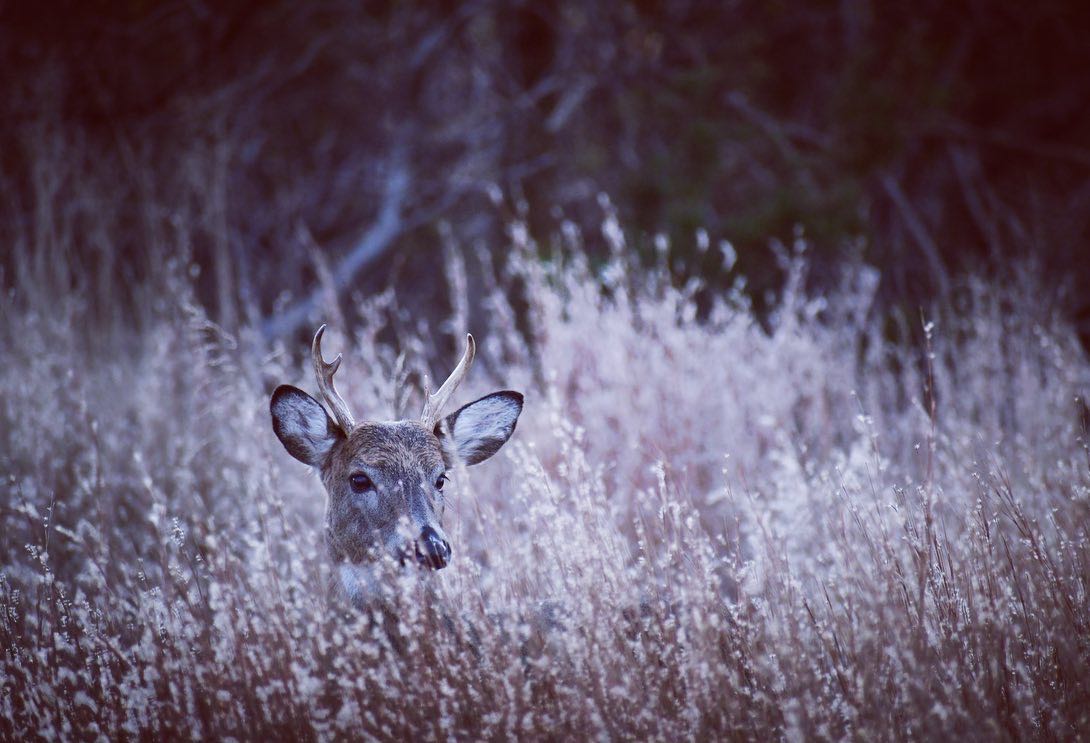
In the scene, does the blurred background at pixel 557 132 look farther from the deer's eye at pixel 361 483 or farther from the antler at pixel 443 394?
the deer's eye at pixel 361 483

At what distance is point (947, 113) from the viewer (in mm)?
10180

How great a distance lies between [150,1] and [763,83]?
21.2 ft

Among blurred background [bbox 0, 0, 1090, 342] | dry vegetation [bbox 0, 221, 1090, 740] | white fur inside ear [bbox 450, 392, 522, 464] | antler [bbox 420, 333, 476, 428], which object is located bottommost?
dry vegetation [bbox 0, 221, 1090, 740]

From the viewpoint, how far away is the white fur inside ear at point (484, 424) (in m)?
3.78

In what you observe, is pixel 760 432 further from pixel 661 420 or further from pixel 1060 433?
pixel 1060 433

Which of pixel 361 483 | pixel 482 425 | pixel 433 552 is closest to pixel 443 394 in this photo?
pixel 482 425

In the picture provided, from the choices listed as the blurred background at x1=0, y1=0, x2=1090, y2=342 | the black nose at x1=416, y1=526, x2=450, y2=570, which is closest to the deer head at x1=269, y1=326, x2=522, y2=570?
the black nose at x1=416, y1=526, x2=450, y2=570

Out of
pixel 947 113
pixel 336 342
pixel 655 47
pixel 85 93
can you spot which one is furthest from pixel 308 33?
pixel 947 113

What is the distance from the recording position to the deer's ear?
378 centimetres

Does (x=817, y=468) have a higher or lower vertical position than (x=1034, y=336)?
lower

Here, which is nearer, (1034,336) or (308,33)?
(1034,336)

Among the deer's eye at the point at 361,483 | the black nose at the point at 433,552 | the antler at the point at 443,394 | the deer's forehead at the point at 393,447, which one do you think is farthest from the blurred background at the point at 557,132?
the black nose at the point at 433,552

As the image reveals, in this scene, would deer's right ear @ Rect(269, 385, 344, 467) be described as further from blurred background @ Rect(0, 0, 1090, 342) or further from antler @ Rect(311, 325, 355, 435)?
blurred background @ Rect(0, 0, 1090, 342)

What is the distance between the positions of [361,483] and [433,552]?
25.9 inches
